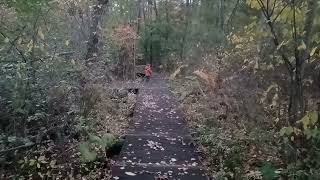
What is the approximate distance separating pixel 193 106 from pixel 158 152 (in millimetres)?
5410

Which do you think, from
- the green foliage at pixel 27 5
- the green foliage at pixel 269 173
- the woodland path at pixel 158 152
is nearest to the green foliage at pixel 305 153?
the green foliage at pixel 269 173

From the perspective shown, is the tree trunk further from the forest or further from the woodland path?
the woodland path

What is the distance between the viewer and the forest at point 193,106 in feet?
16.3

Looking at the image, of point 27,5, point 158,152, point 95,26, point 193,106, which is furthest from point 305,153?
point 27,5

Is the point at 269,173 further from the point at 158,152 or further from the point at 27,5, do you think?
the point at 27,5

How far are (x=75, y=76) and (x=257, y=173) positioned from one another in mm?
3612

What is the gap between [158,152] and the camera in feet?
24.1

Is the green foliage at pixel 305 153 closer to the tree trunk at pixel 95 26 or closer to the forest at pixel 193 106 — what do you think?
the forest at pixel 193 106

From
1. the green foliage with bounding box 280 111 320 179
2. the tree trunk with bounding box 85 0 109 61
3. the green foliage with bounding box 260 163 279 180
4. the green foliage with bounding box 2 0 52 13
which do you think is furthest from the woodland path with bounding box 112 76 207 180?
Answer: the green foliage with bounding box 2 0 52 13

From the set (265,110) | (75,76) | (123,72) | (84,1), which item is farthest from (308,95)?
(123,72)

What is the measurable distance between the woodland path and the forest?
23 cm

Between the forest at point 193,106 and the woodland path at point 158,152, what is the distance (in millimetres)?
231

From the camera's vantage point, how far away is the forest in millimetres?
4953

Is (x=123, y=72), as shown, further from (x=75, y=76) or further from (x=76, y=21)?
(x=75, y=76)
